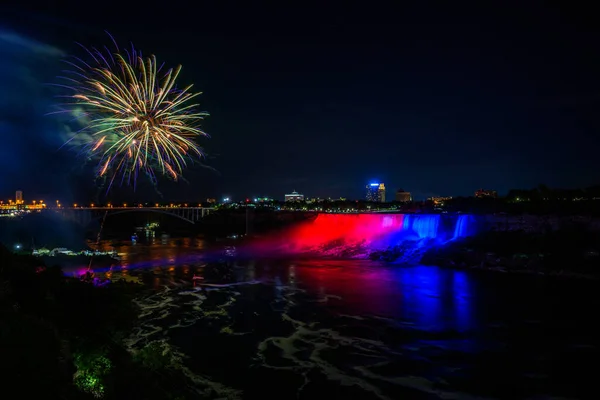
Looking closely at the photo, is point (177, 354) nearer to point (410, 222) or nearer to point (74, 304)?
point (74, 304)

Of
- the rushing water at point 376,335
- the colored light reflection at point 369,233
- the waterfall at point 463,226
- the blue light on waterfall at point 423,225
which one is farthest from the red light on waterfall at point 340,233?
the rushing water at point 376,335

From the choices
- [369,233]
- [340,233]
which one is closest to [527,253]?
[369,233]

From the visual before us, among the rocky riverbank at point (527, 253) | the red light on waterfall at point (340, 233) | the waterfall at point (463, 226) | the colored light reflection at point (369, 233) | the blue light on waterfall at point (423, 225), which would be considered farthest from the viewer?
the red light on waterfall at point (340, 233)

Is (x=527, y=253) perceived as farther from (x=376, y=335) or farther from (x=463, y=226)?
(x=376, y=335)

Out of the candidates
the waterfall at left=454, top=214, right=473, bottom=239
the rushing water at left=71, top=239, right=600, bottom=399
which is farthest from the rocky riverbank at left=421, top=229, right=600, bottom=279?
the rushing water at left=71, top=239, right=600, bottom=399

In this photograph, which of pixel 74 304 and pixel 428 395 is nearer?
pixel 428 395

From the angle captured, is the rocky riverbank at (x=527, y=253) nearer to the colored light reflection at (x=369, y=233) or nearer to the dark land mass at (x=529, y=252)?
the dark land mass at (x=529, y=252)

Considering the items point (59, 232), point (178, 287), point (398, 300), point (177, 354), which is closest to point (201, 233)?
point (59, 232)

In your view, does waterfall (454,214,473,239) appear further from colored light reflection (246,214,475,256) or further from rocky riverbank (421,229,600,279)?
rocky riverbank (421,229,600,279)
